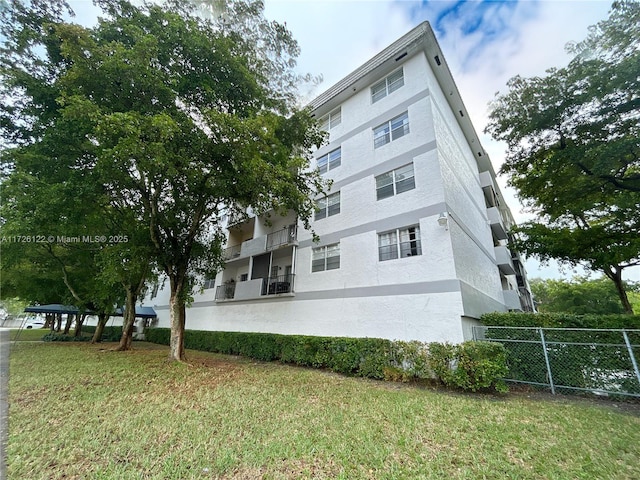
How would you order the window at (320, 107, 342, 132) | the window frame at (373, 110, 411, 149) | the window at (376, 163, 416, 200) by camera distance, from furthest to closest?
the window at (320, 107, 342, 132), the window frame at (373, 110, 411, 149), the window at (376, 163, 416, 200)

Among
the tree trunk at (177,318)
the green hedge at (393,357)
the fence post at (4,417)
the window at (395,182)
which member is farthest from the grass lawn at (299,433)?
the window at (395,182)

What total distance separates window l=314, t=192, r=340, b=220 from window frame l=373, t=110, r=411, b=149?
3.03 m

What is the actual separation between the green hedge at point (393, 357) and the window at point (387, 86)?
11.3 meters

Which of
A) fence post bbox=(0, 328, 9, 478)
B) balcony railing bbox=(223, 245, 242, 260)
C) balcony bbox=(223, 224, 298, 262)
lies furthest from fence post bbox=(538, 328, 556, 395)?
balcony railing bbox=(223, 245, 242, 260)

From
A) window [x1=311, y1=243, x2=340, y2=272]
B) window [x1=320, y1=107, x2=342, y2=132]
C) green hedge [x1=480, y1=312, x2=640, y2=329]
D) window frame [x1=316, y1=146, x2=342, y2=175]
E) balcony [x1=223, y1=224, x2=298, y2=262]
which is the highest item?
window [x1=320, y1=107, x2=342, y2=132]

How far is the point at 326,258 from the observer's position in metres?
12.3

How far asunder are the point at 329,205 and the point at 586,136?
10.1m

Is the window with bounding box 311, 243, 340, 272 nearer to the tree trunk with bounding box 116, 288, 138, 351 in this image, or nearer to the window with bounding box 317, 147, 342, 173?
the window with bounding box 317, 147, 342, 173

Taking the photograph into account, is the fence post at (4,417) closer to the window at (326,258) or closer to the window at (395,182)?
the window at (326,258)

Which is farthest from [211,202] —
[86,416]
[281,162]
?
[86,416]

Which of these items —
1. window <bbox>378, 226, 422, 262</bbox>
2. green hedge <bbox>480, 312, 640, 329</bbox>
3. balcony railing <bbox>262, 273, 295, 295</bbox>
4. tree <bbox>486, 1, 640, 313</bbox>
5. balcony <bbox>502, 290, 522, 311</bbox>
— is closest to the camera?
green hedge <bbox>480, 312, 640, 329</bbox>

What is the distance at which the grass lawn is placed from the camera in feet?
10.5

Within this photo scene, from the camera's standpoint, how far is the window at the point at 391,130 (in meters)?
11.4

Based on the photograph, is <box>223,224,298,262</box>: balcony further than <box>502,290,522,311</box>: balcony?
No
